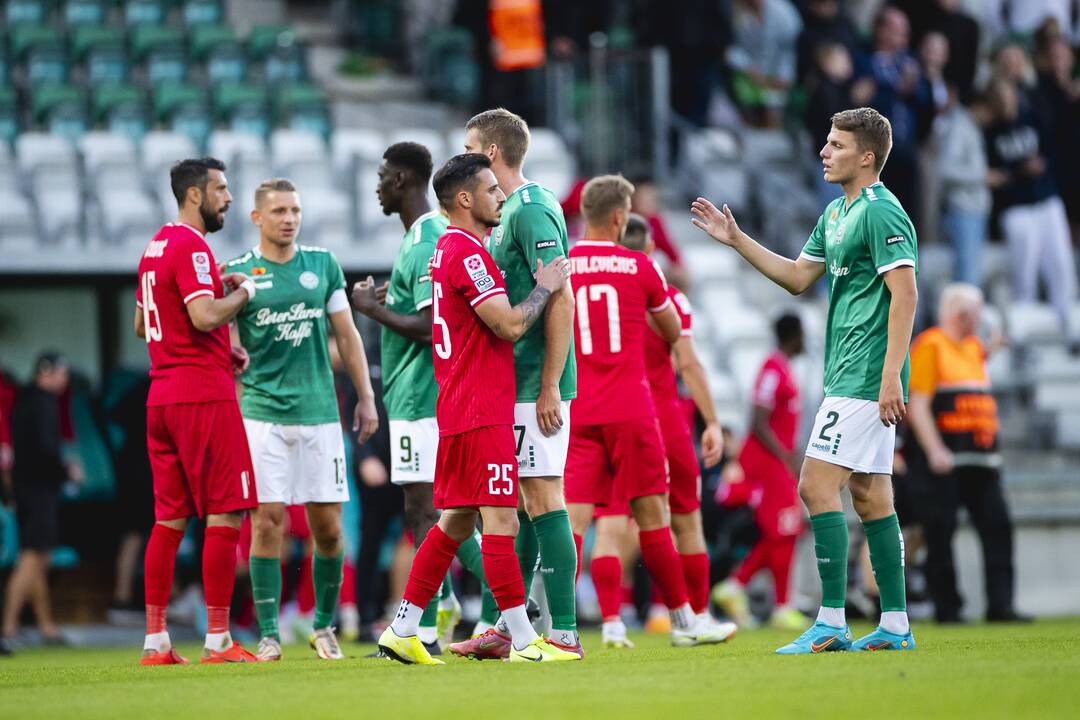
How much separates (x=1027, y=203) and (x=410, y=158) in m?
9.21

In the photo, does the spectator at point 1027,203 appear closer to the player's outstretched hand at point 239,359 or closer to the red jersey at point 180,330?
the player's outstretched hand at point 239,359

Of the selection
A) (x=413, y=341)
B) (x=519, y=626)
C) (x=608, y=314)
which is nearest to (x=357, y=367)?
(x=413, y=341)

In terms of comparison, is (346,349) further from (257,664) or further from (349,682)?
(349,682)

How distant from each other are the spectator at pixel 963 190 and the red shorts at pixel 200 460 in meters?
9.27

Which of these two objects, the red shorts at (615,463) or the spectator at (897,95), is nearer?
the red shorts at (615,463)

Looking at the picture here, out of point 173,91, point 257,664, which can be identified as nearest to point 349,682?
point 257,664

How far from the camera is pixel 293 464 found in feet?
28.6

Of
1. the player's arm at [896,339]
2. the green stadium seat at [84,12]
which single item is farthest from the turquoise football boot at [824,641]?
the green stadium seat at [84,12]

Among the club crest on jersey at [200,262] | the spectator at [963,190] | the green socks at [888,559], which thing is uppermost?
the spectator at [963,190]

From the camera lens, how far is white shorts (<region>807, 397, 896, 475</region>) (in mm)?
7488

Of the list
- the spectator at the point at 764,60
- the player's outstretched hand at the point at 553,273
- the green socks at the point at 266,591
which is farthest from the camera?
the spectator at the point at 764,60

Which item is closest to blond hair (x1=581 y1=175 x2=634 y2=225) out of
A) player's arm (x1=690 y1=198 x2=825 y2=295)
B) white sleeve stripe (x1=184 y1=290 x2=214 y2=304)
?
player's arm (x1=690 y1=198 x2=825 y2=295)

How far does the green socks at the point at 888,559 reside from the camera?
7.61 m

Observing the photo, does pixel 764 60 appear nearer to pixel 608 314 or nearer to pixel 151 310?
pixel 608 314
